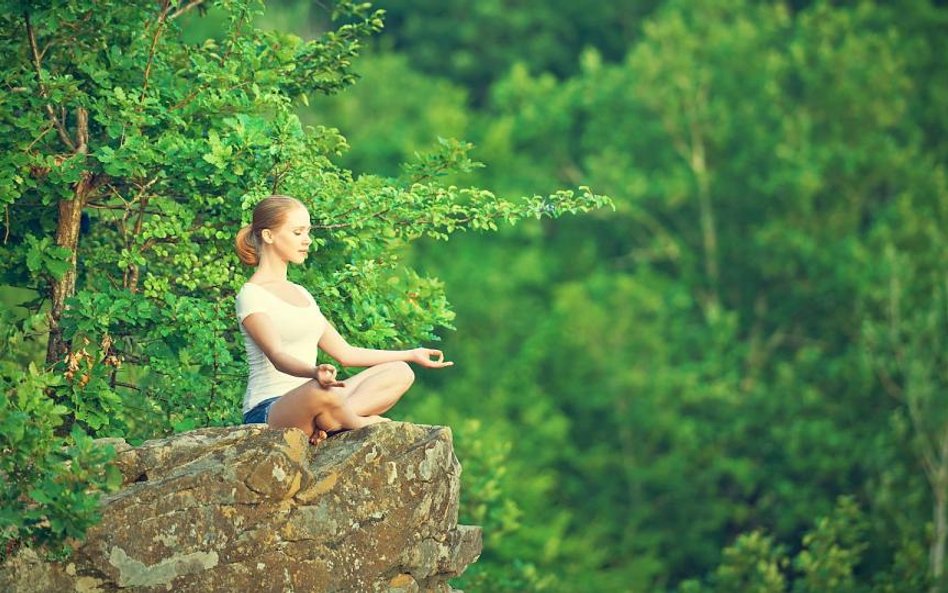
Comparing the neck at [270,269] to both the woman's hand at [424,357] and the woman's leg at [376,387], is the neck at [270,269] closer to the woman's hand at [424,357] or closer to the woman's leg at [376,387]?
the woman's leg at [376,387]

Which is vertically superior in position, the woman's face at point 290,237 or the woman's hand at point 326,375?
the woman's face at point 290,237

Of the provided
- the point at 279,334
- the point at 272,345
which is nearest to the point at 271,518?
the point at 272,345

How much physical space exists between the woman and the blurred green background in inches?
832

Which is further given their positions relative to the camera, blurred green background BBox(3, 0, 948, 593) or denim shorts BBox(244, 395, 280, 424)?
blurred green background BBox(3, 0, 948, 593)

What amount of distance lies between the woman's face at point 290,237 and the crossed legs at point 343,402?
0.73 metres

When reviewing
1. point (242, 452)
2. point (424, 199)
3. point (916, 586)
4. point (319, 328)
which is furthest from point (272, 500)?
point (916, 586)

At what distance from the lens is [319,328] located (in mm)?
9648

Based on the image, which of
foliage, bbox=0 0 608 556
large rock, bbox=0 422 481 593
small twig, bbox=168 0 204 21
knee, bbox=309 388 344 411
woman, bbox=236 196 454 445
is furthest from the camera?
small twig, bbox=168 0 204 21

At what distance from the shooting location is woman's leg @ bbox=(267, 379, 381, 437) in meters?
9.17

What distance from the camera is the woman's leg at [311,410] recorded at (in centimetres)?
917

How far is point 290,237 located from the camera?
9.70m

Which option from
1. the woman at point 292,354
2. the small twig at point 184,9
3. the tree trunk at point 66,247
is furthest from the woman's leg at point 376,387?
the small twig at point 184,9

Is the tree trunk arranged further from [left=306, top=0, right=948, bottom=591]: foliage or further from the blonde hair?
[left=306, top=0, right=948, bottom=591]: foliage

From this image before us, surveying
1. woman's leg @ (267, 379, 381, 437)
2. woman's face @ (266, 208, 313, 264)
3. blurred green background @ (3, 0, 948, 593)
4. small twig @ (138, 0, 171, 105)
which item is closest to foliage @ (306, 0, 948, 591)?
blurred green background @ (3, 0, 948, 593)
